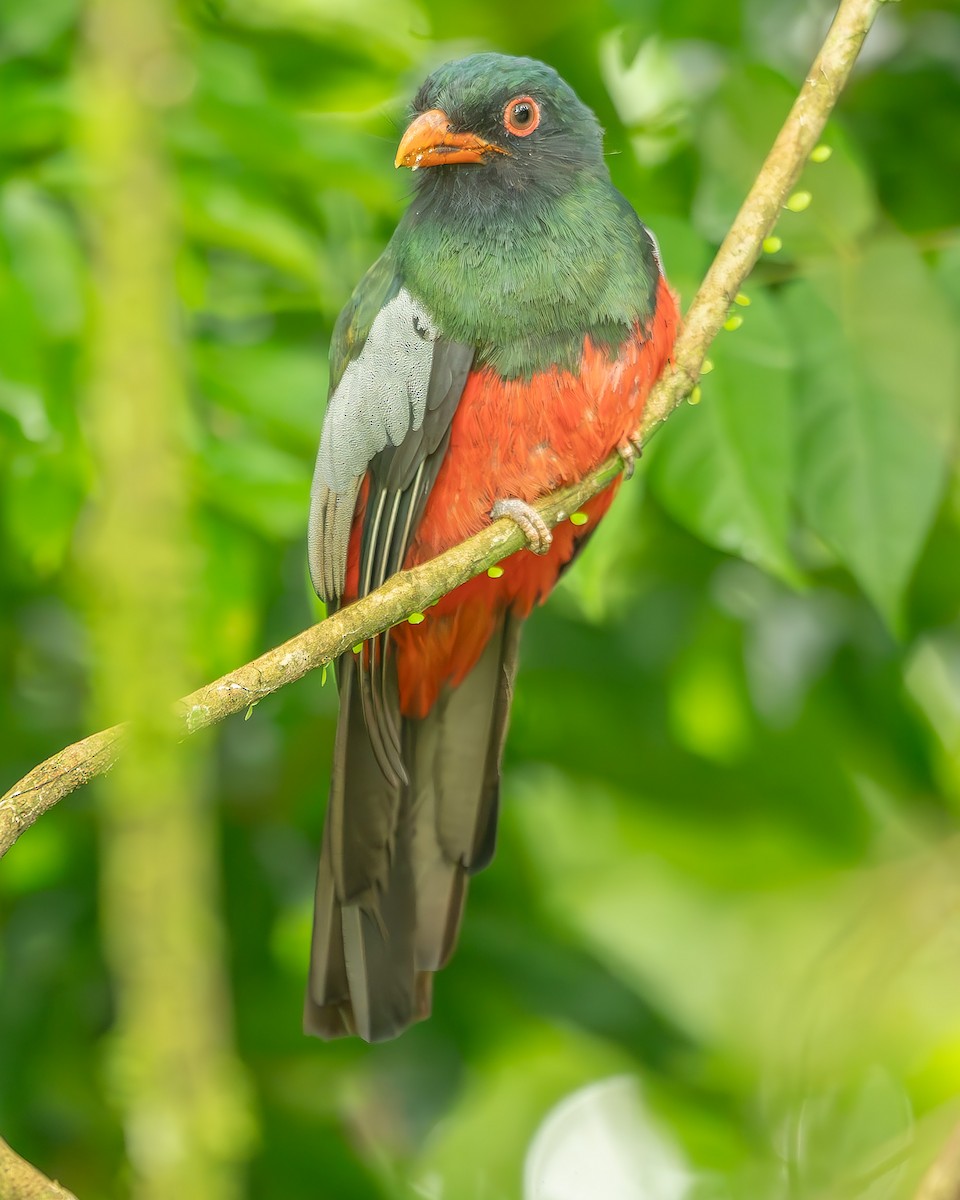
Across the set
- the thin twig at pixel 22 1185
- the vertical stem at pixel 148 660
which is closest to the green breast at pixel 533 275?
the thin twig at pixel 22 1185

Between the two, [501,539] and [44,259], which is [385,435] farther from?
[44,259]

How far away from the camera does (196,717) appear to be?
2.32 metres

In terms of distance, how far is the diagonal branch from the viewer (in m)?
2.25

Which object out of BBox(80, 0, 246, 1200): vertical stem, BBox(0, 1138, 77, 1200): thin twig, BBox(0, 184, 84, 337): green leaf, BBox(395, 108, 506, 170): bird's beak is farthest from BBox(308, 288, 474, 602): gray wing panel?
BBox(80, 0, 246, 1200): vertical stem

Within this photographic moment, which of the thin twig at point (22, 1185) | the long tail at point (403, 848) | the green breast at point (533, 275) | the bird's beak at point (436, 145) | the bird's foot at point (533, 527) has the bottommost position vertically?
the long tail at point (403, 848)

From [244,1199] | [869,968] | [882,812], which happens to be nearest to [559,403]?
[869,968]

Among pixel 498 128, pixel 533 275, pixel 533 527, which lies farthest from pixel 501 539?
pixel 498 128

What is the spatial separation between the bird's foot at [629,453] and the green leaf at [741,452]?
0.18ft

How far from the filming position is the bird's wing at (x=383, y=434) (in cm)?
340

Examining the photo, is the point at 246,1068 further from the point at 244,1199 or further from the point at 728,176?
the point at 728,176

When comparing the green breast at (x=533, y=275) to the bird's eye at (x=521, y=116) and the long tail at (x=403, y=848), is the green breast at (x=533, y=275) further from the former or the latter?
the long tail at (x=403, y=848)

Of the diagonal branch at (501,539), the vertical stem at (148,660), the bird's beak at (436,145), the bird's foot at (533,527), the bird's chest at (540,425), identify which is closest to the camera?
the vertical stem at (148,660)

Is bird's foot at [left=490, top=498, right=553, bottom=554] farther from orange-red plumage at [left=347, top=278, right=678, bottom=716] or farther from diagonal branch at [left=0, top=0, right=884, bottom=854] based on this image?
orange-red plumage at [left=347, top=278, right=678, bottom=716]

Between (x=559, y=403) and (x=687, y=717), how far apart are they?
152 centimetres
